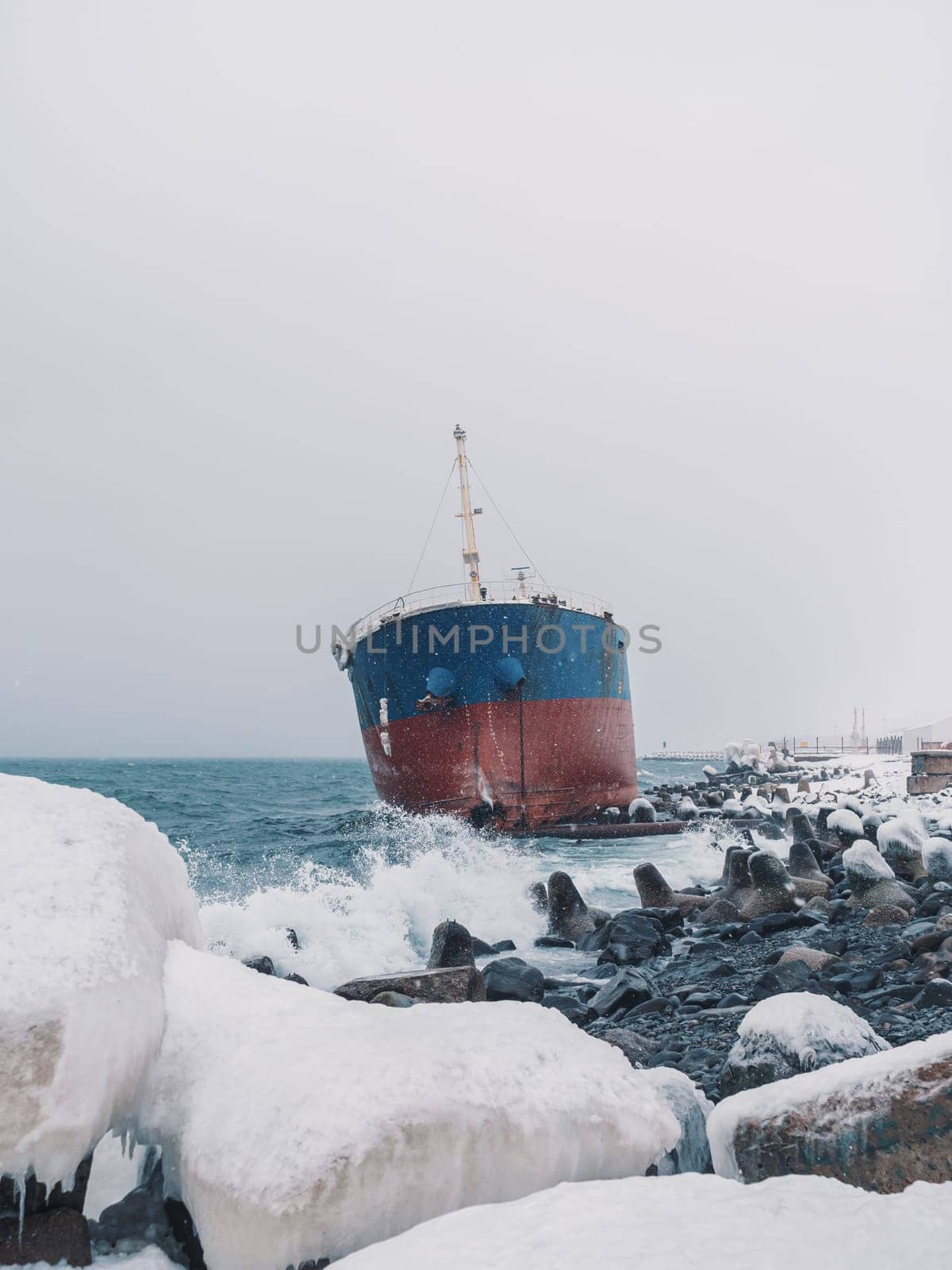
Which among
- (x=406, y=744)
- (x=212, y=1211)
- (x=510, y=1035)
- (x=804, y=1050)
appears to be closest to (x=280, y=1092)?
(x=212, y=1211)

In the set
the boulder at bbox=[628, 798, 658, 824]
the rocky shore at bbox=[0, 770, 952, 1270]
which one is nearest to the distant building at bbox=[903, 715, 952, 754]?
the boulder at bbox=[628, 798, 658, 824]

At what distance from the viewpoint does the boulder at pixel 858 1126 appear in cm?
220

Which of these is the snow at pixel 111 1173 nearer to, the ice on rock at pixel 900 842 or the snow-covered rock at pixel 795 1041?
the snow-covered rock at pixel 795 1041

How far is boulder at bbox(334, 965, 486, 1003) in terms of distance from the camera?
15.1 feet

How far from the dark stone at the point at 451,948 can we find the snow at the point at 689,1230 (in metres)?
4.79

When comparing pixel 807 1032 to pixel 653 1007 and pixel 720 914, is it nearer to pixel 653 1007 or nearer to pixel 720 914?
pixel 653 1007

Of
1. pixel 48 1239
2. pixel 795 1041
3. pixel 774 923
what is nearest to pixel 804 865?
pixel 774 923

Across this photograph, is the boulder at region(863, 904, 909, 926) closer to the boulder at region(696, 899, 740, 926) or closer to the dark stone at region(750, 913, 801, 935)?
the dark stone at region(750, 913, 801, 935)

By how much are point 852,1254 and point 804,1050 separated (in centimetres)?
194

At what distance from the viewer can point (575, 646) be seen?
17844mm

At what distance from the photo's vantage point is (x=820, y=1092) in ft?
7.61

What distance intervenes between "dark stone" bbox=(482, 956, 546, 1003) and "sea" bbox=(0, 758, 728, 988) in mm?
1171

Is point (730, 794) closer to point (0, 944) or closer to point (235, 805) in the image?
point (235, 805)

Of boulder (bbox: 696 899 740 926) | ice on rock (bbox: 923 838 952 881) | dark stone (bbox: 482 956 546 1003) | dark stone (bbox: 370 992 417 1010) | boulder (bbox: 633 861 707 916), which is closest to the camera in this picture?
dark stone (bbox: 370 992 417 1010)
